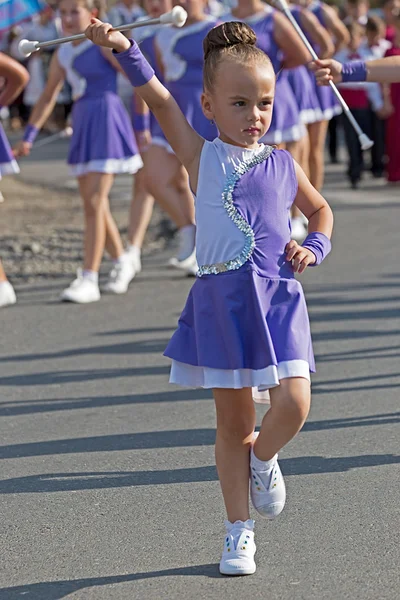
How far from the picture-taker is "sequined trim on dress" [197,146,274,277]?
381cm

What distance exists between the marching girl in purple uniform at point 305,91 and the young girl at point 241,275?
19.4 ft

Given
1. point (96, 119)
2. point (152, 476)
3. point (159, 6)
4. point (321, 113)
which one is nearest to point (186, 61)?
point (159, 6)

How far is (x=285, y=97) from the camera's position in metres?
9.44

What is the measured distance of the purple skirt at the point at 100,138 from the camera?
841cm

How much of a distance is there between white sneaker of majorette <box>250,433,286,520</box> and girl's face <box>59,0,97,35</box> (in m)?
4.89

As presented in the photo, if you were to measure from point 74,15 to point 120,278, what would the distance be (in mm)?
1805

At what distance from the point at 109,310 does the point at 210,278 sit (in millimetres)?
4454

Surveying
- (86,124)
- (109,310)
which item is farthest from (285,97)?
(109,310)

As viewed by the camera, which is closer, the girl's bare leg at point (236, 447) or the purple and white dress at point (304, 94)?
the girl's bare leg at point (236, 447)

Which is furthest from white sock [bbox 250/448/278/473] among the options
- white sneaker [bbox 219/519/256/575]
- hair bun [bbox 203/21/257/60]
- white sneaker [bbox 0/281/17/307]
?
white sneaker [bbox 0/281/17/307]

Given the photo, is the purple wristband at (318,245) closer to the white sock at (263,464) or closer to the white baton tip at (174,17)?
the white sock at (263,464)

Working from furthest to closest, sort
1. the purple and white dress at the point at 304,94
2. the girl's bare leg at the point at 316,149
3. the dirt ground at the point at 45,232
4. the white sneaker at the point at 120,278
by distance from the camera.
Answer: the girl's bare leg at the point at 316,149 → the purple and white dress at the point at 304,94 → the dirt ground at the point at 45,232 → the white sneaker at the point at 120,278

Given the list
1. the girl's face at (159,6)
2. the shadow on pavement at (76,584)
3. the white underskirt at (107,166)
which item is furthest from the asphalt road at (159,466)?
the girl's face at (159,6)

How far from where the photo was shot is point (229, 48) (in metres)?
3.80
